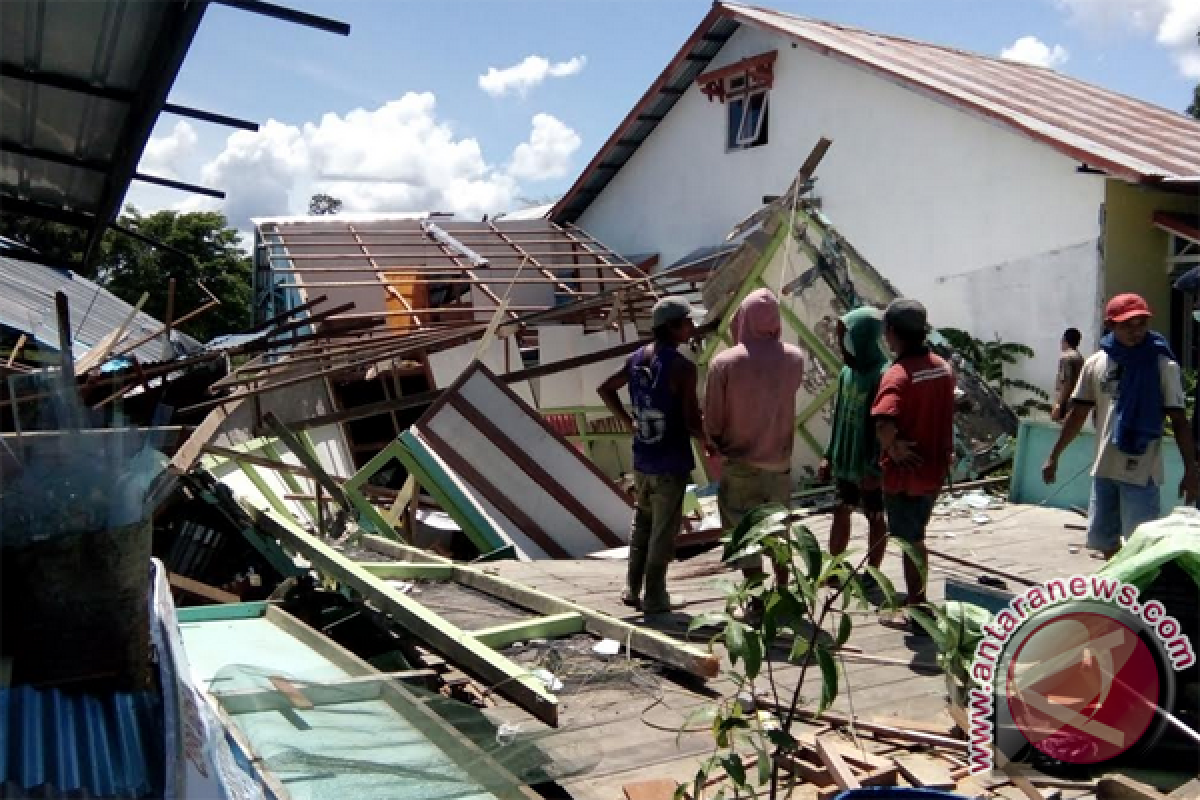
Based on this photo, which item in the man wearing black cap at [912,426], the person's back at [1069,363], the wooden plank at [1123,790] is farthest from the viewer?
the person's back at [1069,363]

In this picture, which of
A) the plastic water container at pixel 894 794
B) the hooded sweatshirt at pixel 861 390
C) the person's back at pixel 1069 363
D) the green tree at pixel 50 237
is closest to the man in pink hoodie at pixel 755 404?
the hooded sweatshirt at pixel 861 390

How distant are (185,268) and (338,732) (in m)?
26.4

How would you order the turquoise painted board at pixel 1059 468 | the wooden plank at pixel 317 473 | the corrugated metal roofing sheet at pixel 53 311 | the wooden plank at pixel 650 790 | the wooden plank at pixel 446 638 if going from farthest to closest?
the corrugated metal roofing sheet at pixel 53 311 → the turquoise painted board at pixel 1059 468 → the wooden plank at pixel 317 473 → the wooden plank at pixel 446 638 → the wooden plank at pixel 650 790

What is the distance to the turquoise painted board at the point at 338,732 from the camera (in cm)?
311

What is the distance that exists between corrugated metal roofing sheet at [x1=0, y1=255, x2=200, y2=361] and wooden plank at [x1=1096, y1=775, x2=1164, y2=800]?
9773 millimetres

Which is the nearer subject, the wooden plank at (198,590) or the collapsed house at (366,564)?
the collapsed house at (366,564)

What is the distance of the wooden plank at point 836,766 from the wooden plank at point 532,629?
5.81 feet

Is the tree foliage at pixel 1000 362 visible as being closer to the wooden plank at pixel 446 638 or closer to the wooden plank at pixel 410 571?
the wooden plank at pixel 410 571

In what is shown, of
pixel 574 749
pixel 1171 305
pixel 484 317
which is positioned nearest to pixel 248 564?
pixel 574 749

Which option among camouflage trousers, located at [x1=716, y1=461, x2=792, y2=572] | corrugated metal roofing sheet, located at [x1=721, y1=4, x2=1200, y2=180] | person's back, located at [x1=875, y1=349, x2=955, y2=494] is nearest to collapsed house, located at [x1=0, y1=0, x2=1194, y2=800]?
camouflage trousers, located at [x1=716, y1=461, x2=792, y2=572]

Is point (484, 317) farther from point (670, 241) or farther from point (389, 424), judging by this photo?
point (670, 241)

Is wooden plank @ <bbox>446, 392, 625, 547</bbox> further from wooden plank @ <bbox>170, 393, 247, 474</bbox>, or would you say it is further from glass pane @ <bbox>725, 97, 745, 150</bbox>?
glass pane @ <bbox>725, 97, 745, 150</bbox>

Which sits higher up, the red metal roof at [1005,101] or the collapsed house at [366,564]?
the red metal roof at [1005,101]

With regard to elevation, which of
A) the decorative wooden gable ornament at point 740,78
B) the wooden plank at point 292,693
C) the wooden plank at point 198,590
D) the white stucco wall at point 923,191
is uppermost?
the decorative wooden gable ornament at point 740,78
